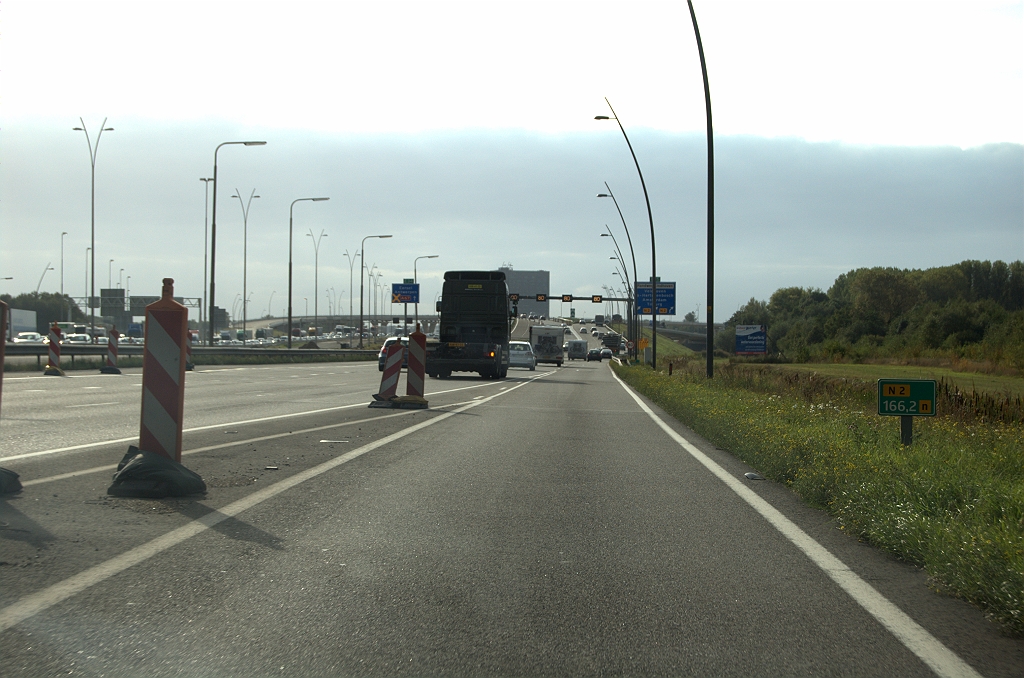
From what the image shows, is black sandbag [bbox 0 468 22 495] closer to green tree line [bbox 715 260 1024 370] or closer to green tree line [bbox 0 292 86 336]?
green tree line [bbox 715 260 1024 370]

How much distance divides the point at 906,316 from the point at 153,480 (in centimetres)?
10305

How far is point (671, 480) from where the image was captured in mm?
9719

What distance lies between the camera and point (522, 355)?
5662 centimetres

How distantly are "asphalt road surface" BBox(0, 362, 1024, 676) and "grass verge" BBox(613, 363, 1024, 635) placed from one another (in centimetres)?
21

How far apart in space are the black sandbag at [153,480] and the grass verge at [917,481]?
212 inches

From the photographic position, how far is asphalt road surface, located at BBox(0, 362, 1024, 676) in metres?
4.23

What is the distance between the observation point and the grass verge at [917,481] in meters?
5.36

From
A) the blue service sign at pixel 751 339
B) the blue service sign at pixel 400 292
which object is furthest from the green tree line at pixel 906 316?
the blue service sign at pixel 400 292

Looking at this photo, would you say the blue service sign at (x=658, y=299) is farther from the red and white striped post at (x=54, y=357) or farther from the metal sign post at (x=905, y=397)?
the metal sign post at (x=905, y=397)

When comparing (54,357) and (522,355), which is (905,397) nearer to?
(54,357)

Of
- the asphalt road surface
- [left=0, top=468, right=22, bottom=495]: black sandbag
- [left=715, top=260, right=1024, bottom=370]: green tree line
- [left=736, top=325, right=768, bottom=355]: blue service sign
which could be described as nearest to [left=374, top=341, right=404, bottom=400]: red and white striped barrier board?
the asphalt road surface

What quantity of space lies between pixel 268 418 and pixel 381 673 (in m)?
12.7

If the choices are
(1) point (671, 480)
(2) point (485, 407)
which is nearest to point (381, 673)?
(1) point (671, 480)

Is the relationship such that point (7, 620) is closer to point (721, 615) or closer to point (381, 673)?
point (381, 673)
